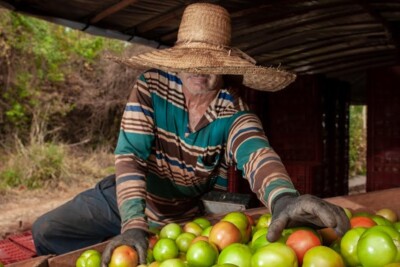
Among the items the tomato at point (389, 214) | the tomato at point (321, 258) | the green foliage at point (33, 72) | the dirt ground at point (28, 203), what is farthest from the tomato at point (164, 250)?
the green foliage at point (33, 72)

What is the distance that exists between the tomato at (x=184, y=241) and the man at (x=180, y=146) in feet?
0.58

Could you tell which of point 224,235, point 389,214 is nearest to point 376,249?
point 224,235

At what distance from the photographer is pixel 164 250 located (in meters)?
1.84

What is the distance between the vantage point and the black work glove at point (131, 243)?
1.77 m

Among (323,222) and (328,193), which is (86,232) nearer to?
(323,222)

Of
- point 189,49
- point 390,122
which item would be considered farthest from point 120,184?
point 390,122

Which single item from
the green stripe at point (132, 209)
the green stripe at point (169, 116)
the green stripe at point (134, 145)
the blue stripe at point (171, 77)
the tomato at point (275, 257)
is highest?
the blue stripe at point (171, 77)

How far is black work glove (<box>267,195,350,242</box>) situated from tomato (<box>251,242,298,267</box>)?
13cm

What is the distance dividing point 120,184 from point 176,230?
1.27ft

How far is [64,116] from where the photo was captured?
12.2 meters

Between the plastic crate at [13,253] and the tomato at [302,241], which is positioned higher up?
the tomato at [302,241]

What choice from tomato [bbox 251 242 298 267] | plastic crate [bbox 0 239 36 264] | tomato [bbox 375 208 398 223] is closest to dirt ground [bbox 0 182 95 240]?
plastic crate [bbox 0 239 36 264]

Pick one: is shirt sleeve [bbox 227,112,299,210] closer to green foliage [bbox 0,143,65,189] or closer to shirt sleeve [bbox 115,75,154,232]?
shirt sleeve [bbox 115,75,154,232]

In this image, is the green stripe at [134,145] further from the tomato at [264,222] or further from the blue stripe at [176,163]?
the tomato at [264,222]
